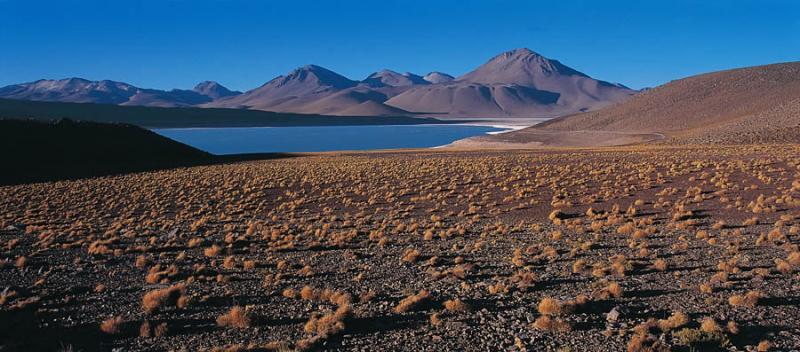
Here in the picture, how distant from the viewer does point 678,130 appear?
8588 cm

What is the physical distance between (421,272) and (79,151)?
4815 centimetres

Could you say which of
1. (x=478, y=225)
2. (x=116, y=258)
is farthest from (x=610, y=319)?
(x=116, y=258)

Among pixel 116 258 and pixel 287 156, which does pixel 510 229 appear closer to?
pixel 116 258

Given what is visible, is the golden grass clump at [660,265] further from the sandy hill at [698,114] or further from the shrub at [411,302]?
the sandy hill at [698,114]

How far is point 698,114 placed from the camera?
3666 inches

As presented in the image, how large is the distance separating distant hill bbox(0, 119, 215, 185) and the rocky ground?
66.0ft

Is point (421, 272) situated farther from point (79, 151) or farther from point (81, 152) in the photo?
point (79, 151)

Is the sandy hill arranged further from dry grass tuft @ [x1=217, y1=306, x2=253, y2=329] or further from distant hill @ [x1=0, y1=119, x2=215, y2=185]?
dry grass tuft @ [x1=217, y1=306, x2=253, y2=329]

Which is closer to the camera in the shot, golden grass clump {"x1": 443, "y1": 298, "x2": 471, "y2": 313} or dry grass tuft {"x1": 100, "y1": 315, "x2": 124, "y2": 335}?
dry grass tuft {"x1": 100, "y1": 315, "x2": 124, "y2": 335}

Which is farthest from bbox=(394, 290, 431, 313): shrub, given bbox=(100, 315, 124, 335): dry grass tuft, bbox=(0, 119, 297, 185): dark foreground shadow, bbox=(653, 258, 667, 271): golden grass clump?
bbox=(0, 119, 297, 185): dark foreground shadow

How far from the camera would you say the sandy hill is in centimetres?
6994

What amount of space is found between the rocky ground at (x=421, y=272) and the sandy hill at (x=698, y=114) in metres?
51.0

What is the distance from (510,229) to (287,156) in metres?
46.4

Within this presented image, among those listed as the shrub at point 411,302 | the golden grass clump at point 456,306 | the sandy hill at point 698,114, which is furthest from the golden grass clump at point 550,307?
the sandy hill at point 698,114
